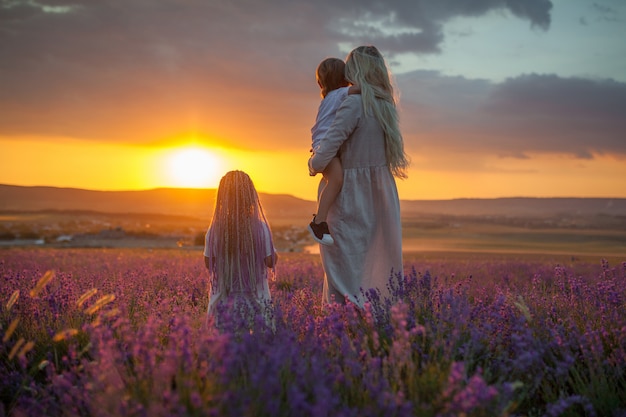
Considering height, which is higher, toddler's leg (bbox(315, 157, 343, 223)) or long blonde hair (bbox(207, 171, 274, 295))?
toddler's leg (bbox(315, 157, 343, 223))

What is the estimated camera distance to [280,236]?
30.2 metres

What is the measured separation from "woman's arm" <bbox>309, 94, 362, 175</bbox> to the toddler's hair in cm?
31

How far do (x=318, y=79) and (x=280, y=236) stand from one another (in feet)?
84.7

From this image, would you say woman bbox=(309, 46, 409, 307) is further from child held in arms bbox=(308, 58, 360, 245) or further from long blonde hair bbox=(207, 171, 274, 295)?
long blonde hair bbox=(207, 171, 274, 295)

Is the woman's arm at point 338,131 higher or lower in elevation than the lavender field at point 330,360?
higher

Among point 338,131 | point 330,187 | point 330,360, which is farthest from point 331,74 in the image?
point 330,360

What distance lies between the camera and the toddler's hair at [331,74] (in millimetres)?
4453

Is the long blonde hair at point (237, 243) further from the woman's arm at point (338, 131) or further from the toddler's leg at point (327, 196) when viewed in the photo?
the woman's arm at point (338, 131)

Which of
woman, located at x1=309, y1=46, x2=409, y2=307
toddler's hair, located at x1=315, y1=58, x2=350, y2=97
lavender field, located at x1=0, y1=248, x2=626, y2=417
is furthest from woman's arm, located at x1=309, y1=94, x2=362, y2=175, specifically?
lavender field, located at x1=0, y1=248, x2=626, y2=417

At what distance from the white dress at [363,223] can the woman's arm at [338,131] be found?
97mm

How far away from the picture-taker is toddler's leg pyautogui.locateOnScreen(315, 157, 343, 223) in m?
4.30

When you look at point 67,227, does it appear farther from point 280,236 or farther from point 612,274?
point 612,274

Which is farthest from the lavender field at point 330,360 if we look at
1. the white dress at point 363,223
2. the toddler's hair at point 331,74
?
the toddler's hair at point 331,74

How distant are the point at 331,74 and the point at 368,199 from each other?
105 centimetres
